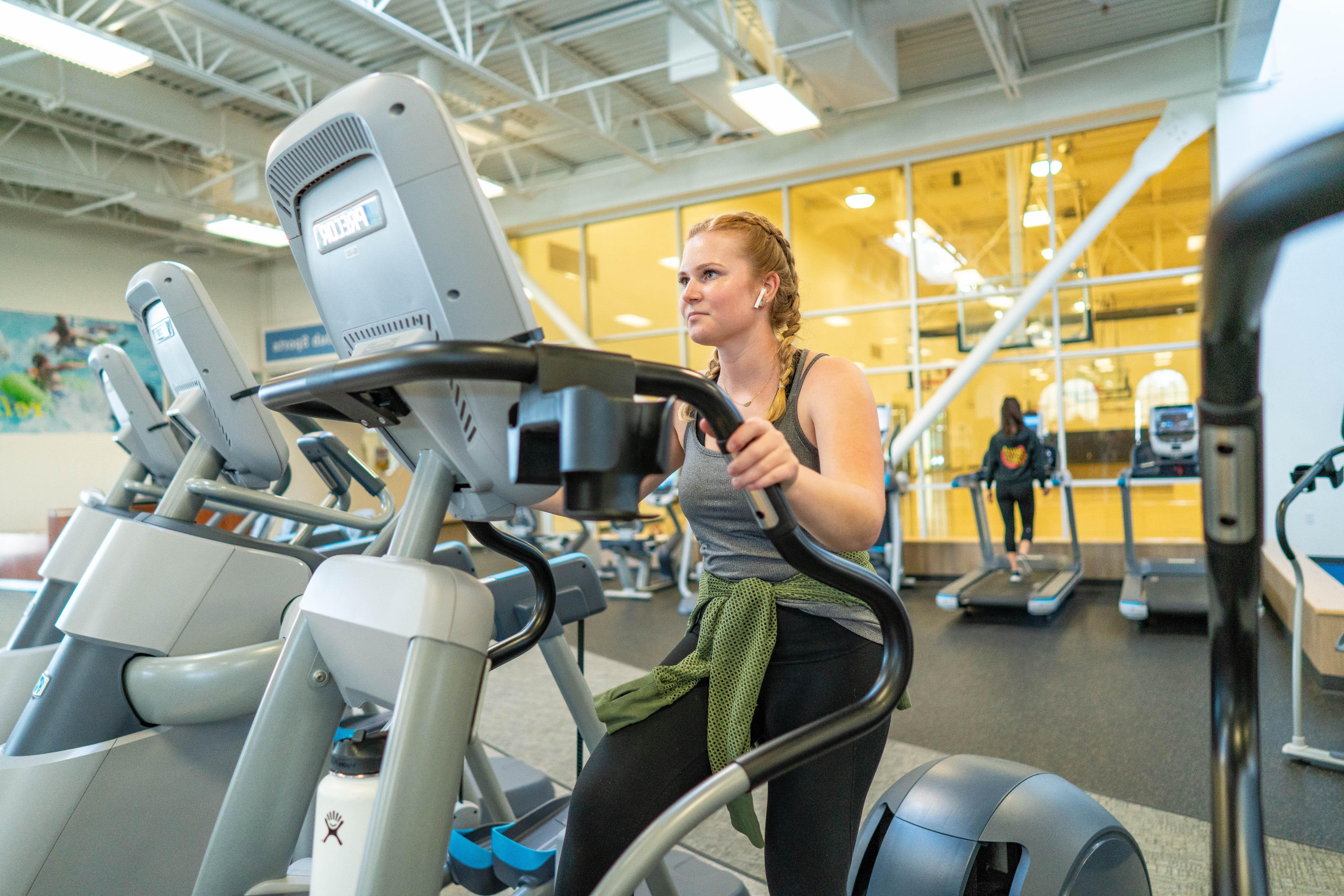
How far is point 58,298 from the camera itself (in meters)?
9.68

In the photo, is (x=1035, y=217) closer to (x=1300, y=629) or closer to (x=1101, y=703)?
(x=1101, y=703)

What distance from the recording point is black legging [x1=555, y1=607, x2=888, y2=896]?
1213 mm

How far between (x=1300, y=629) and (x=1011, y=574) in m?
3.68

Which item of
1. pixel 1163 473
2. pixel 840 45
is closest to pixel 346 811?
pixel 840 45

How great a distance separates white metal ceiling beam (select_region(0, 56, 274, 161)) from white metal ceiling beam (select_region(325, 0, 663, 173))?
80.6 inches

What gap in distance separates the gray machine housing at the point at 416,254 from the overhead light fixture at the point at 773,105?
5.69 meters

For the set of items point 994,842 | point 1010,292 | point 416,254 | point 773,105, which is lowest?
point 994,842

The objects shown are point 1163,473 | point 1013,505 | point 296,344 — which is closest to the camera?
point 1163,473

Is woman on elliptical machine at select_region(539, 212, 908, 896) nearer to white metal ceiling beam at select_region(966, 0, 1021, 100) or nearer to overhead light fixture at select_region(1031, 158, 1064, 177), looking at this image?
white metal ceiling beam at select_region(966, 0, 1021, 100)

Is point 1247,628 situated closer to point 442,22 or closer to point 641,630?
point 641,630

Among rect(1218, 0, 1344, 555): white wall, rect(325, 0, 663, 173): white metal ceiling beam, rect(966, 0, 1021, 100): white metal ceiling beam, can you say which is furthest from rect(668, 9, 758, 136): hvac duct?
rect(1218, 0, 1344, 555): white wall

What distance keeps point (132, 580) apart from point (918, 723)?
3020 mm

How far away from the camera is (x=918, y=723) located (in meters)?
3.62

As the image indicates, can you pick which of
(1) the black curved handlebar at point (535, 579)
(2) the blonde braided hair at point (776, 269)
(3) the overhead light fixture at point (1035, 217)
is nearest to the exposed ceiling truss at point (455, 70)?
(3) the overhead light fixture at point (1035, 217)
